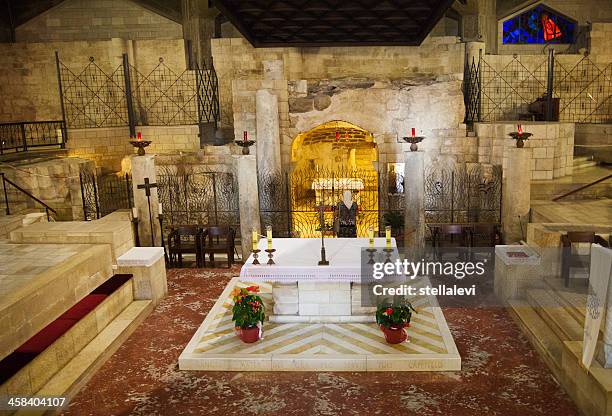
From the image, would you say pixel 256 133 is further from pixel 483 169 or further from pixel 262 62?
pixel 483 169

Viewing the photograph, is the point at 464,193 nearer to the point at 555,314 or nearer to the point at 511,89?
the point at 555,314

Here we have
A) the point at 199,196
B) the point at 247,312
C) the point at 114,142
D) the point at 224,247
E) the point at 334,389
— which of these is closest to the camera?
the point at 334,389

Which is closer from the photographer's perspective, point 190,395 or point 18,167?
point 190,395

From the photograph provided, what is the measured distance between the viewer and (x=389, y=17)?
493 inches

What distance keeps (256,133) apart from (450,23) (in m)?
10.7

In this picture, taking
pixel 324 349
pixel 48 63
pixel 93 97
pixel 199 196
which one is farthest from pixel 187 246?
pixel 48 63

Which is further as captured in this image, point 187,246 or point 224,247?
point 187,246

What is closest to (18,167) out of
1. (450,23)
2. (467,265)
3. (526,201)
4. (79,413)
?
(79,413)

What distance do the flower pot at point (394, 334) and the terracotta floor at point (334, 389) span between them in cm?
57

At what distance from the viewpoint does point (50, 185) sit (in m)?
13.3

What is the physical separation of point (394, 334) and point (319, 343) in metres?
1.06

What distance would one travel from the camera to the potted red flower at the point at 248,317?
287 inches

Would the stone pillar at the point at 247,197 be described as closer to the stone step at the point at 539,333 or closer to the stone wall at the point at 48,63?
the stone step at the point at 539,333

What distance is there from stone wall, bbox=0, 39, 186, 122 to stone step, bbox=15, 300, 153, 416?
12.5m
